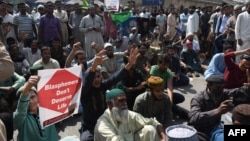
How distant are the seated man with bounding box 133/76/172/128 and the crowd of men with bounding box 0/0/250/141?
13 millimetres

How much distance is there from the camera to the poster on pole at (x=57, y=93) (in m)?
3.58

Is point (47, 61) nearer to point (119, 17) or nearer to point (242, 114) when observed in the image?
point (242, 114)

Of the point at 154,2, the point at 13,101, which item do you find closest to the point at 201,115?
the point at 13,101

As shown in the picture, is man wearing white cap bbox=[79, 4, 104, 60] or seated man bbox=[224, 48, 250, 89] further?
man wearing white cap bbox=[79, 4, 104, 60]

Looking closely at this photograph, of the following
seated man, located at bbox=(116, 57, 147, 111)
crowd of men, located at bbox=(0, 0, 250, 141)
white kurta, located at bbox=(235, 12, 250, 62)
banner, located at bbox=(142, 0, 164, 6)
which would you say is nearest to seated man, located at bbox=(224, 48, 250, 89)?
crowd of men, located at bbox=(0, 0, 250, 141)

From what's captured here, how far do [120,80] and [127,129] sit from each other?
111cm

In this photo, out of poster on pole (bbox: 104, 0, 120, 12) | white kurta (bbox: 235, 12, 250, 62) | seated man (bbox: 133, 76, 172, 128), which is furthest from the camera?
poster on pole (bbox: 104, 0, 120, 12)

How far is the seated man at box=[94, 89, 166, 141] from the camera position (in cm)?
392

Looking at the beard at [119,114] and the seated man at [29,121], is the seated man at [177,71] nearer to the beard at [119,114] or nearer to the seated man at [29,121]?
the beard at [119,114]

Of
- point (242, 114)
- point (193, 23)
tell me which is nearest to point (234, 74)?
point (242, 114)

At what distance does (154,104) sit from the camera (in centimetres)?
484

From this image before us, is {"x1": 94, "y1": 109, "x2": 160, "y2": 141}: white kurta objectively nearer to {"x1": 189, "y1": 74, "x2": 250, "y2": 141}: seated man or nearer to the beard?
the beard

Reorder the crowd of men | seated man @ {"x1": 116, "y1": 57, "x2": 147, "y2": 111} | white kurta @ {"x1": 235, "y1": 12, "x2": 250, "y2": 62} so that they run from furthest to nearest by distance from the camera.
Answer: white kurta @ {"x1": 235, "y1": 12, "x2": 250, "y2": 62} < seated man @ {"x1": 116, "y1": 57, "x2": 147, "y2": 111} < the crowd of men

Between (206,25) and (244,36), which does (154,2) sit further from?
(244,36)
